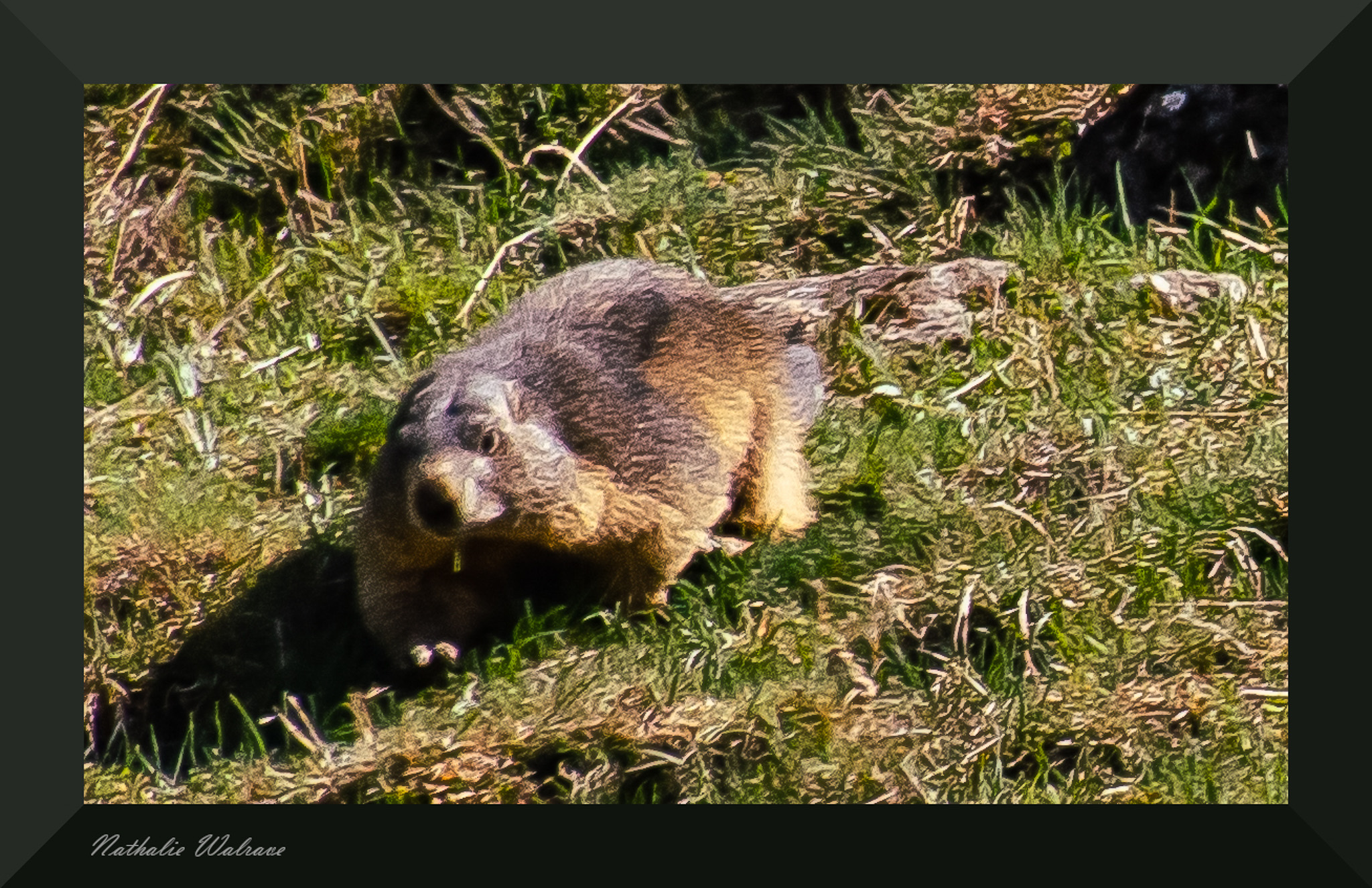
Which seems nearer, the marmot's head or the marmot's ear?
the marmot's head

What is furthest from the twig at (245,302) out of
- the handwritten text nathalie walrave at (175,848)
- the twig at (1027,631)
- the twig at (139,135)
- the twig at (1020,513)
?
the twig at (1027,631)

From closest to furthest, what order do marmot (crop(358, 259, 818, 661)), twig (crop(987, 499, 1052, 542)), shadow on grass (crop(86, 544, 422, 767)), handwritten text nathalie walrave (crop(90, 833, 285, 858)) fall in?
1. handwritten text nathalie walrave (crop(90, 833, 285, 858))
2. marmot (crop(358, 259, 818, 661))
3. shadow on grass (crop(86, 544, 422, 767))
4. twig (crop(987, 499, 1052, 542))

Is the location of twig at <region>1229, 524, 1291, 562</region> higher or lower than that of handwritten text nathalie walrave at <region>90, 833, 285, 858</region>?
higher

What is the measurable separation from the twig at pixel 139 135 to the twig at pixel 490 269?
1.02 m

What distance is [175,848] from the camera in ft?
10.2

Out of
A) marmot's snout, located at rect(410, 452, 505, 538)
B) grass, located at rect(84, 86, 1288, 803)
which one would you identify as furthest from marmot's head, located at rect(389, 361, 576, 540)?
grass, located at rect(84, 86, 1288, 803)

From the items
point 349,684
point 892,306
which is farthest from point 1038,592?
point 349,684

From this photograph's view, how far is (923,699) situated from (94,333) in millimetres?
2577

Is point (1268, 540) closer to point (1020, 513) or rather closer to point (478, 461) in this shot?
point (1020, 513)

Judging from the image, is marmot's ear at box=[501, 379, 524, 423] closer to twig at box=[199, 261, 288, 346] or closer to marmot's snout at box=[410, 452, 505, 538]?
marmot's snout at box=[410, 452, 505, 538]

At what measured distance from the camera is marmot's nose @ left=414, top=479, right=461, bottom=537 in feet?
10.3

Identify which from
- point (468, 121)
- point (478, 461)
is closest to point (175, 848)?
point (478, 461)

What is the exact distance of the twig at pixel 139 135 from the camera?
11.1 feet

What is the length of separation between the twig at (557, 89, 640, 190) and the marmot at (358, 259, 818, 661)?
0.27 m
